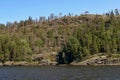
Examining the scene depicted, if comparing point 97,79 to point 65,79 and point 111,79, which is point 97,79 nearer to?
point 111,79

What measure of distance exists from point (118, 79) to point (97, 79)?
615 cm

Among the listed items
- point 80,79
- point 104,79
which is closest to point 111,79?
point 104,79

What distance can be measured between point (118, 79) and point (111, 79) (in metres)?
2.11

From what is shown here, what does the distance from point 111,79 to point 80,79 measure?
29.5ft

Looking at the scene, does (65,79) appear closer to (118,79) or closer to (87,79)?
(87,79)

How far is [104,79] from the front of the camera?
85.5m

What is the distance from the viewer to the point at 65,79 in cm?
8981

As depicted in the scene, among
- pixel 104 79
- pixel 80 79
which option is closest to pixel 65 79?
pixel 80 79

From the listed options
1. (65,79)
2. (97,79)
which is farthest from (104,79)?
(65,79)

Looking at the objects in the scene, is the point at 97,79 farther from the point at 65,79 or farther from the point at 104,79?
the point at 65,79

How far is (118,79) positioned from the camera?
83.1 meters

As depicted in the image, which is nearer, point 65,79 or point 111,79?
point 111,79

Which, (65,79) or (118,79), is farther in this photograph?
(65,79)

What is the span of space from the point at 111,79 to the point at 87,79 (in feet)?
23.5
